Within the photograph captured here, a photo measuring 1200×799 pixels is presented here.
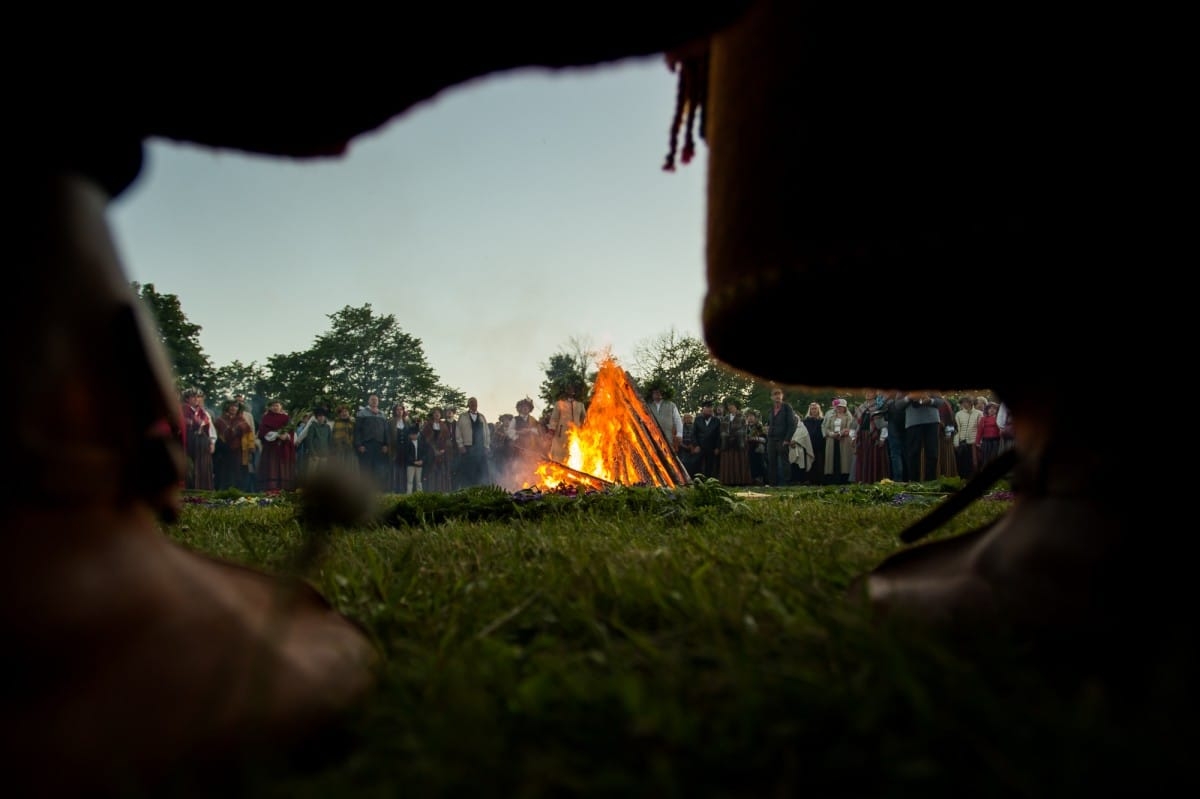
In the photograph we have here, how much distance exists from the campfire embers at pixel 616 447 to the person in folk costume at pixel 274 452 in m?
9.48

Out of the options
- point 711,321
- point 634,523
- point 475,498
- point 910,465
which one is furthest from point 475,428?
point 711,321

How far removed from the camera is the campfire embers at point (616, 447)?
24.4ft

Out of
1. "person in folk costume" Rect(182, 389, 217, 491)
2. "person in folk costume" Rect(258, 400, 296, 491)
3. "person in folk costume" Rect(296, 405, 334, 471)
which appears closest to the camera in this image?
"person in folk costume" Rect(182, 389, 217, 491)

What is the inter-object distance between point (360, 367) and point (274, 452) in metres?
34.1

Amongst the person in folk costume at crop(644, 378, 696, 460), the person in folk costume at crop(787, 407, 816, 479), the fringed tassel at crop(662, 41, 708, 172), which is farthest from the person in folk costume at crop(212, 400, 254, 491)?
the fringed tassel at crop(662, 41, 708, 172)

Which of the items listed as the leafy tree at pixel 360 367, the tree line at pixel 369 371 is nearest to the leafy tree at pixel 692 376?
the tree line at pixel 369 371

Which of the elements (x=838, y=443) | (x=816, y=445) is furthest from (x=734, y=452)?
(x=838, y=443)

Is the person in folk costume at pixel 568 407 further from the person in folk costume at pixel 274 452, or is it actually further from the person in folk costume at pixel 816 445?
the person in folk costume at pixel 274 452

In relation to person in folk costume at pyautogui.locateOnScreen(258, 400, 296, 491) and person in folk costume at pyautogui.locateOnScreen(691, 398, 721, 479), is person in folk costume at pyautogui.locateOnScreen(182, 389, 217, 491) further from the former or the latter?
person in folk costume at pyautogui.locateOnScreen(691, 398, 721, 479)

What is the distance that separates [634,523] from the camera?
3.15m

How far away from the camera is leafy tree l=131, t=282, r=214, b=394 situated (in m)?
31.3

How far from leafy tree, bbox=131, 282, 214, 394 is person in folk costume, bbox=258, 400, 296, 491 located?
1900 centimetres

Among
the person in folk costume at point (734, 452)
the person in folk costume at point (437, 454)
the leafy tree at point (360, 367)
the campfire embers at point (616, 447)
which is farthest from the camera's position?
the leafy tree at point (360, 367)

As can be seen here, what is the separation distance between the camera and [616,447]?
7910 mm
